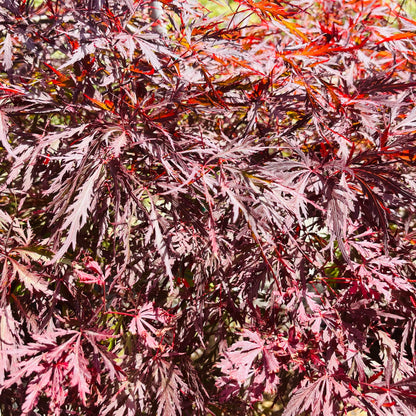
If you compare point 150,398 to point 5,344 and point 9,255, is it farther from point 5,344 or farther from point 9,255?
point 9,255

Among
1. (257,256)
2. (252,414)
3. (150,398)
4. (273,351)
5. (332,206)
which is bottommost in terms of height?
(252,414)

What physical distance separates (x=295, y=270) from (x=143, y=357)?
0.77m

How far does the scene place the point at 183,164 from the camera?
1404 millimetres

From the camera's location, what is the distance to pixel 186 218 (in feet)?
4.91

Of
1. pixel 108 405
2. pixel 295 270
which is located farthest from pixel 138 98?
pixel 108 405

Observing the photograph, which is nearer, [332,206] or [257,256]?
[332,206]

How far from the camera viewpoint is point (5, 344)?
1402mm

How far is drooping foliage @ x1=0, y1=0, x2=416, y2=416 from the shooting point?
138 centimetres

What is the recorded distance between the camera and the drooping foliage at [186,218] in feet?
4.51

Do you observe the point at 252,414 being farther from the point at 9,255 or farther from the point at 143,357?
the point at 9,255

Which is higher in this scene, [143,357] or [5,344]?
[5,344]

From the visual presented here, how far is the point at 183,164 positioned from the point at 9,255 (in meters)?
0.75

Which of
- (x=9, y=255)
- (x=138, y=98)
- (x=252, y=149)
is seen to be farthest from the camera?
(x=138, y=98)

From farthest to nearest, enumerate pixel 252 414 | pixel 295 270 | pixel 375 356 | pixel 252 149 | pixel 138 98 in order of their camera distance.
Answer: pixel 252 414 < pixel 375 356 < pixel 295 270 < pixel 138 98 < pixel 252 149
